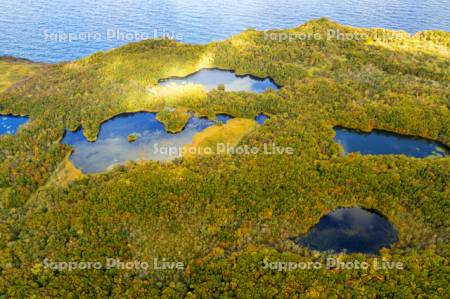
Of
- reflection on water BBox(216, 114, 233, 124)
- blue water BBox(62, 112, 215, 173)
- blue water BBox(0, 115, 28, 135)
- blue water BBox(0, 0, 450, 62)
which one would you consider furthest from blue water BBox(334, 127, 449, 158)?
blue water BBox(0, 0, 450, 62)

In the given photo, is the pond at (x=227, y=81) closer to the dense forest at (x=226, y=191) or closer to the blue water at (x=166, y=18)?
the dense forest at (x=226, y=191)

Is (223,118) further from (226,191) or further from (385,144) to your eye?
(385,144)

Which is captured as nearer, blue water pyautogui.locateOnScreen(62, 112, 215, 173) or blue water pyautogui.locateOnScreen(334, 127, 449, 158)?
blue water pyautogui.locateOnScreen(62, 112, 215, 173)

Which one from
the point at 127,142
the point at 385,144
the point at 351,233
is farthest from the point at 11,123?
the point at 385,144

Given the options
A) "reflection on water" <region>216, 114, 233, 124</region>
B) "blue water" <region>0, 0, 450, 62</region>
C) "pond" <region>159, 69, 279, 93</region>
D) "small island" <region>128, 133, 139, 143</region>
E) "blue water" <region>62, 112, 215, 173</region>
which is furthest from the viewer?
"blue water" <region>0, 0, 450, 62</region>

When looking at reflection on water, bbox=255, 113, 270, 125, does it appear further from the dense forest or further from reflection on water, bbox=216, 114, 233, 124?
reflection on water, bbox=216, 114, 233, 124

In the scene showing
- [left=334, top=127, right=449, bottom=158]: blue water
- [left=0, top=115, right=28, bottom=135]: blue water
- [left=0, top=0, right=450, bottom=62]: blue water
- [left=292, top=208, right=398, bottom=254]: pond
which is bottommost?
[left=292, top=208, right=398, bottom=254]: pond

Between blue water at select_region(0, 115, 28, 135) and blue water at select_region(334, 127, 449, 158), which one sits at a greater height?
blue water at select_region(334, 127, 449, 158)
